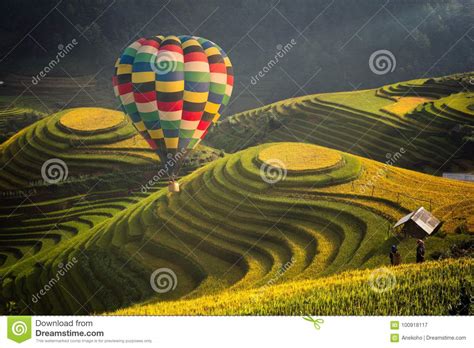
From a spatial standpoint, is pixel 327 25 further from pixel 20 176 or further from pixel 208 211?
pixel 20 176

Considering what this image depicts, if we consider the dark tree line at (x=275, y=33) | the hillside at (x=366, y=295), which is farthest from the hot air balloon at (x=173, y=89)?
the hillside at (x=366, y=295)

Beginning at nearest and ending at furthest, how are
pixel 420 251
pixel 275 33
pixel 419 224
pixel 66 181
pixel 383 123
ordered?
pixel 420 251, pixel 419 224, pixel 66 181, pixel 383 123, pixel 275 33

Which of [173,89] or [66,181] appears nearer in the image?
[173,89]

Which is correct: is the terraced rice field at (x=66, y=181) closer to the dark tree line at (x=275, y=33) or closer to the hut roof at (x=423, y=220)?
the dark tree line at (x=275, y=33)

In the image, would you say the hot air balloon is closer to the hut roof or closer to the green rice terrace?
the green rice terrace

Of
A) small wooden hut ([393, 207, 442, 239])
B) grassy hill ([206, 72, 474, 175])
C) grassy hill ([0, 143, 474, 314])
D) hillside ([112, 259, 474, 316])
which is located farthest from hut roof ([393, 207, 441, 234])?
grassy hill ([206, 72, 474, 175])

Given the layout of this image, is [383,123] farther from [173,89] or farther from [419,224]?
[173,89]

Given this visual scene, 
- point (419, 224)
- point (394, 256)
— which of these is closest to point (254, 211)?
point (394, 256)
